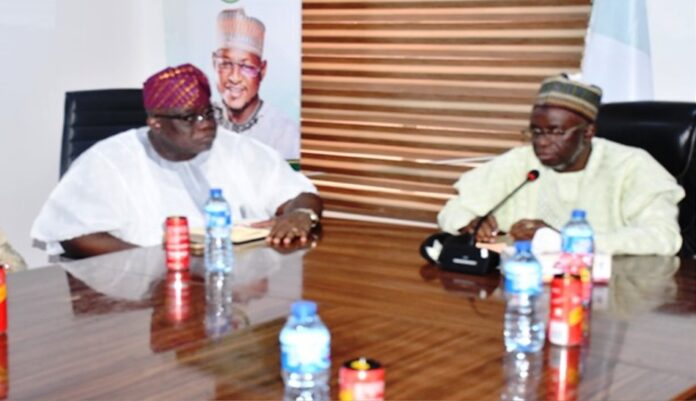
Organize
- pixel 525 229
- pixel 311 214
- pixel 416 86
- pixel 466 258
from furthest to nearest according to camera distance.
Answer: pixel 416 86 < pixel 311 214 < pixel 525 229 < pixel 466 258

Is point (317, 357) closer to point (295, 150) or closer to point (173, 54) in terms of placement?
point (295, 150)

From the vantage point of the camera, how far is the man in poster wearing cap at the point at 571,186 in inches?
114

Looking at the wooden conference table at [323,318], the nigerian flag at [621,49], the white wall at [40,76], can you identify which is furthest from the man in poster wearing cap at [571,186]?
the white wall at [40,76]

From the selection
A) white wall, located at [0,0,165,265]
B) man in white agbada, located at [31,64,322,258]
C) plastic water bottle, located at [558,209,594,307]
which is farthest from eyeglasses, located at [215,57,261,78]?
plastic water bottle, located at [558,209,594,307]

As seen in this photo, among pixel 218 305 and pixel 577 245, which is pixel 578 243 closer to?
pixel 577 245

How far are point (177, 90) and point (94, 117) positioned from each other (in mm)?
626

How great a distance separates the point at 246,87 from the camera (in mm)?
4902

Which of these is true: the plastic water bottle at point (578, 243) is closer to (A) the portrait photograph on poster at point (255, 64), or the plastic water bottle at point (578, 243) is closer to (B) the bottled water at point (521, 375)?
(B) the bottled water at point (521, 375)

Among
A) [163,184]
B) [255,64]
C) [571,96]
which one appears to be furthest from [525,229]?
[255,64]

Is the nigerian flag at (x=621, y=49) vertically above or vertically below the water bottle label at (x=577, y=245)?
above

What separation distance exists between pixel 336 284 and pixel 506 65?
2112 millimetres

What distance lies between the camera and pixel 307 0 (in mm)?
4781

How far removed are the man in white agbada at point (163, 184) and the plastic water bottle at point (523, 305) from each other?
114cm

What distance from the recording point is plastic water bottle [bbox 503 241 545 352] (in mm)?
1878
